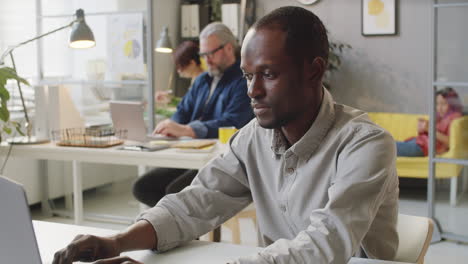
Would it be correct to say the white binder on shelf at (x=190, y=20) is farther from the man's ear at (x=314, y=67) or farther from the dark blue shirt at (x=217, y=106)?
the man's ear at (x=314, y=67)

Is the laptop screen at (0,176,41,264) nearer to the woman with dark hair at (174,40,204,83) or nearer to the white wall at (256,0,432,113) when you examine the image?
the woman with dark hair at (174,40,204,83)

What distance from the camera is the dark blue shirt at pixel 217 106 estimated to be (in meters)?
3.52

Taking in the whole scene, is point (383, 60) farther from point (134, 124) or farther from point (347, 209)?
point (347, 209)

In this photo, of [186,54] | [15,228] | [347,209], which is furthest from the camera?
[186,54]

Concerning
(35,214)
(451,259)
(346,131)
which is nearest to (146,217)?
(346,131)

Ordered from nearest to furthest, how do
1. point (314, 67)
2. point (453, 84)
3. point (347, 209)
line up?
point (347, 209) → point (314, 67) → point (453, 84)

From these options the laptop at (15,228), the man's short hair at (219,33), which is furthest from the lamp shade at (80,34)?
the laptop at (15,228)

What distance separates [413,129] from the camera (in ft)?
18.3

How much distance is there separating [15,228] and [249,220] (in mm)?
3648

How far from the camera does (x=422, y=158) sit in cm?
507

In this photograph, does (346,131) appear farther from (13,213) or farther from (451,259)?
(451,259)

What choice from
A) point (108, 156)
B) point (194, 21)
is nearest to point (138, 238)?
point (108, 156)

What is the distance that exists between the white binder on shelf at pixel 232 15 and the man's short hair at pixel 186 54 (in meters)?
2.08

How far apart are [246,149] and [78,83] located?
357cm
